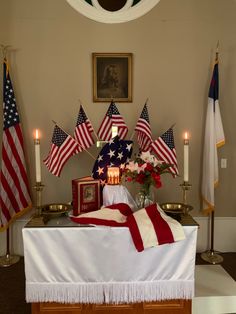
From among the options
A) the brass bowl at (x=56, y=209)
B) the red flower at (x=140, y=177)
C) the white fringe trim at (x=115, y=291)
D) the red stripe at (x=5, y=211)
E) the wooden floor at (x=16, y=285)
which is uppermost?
the red flower at (x=140, y=177)

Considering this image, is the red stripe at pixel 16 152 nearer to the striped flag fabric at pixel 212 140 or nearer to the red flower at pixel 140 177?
the red flower at pixel 140 177

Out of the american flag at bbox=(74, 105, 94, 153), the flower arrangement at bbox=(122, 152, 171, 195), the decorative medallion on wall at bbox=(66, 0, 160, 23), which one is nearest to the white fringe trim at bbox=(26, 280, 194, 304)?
the flower arrangement at bbox=(122, 152, 171, 195)

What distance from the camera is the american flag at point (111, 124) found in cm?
335

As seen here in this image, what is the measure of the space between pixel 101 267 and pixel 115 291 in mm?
189

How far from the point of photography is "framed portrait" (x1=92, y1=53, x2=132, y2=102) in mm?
3598

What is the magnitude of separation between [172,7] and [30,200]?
8.86ft

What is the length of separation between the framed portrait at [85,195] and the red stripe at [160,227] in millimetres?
448

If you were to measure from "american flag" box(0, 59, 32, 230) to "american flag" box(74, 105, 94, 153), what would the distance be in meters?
0.67

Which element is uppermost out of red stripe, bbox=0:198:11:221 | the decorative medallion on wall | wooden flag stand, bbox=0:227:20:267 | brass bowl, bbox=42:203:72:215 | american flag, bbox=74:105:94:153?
the decorative medallion on wall

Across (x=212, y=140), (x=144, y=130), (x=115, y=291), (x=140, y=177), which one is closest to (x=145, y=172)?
(x=140, y=177)

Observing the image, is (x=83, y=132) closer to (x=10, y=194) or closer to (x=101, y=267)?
(x=10, y=194)

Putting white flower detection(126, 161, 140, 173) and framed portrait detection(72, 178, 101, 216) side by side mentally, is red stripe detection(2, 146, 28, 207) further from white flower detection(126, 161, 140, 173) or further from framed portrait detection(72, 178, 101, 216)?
white flower detection(126, 161, 140, 173)

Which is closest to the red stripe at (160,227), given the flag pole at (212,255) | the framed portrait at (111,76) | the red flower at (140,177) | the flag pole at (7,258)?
the red flower at (140,177)

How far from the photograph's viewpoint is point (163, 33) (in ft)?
11.8
